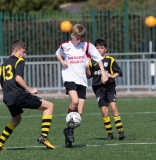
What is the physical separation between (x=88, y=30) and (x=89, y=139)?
15.4 meters

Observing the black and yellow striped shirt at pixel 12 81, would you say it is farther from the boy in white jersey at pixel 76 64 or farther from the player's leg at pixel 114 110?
the player's leg at pixel 114 110

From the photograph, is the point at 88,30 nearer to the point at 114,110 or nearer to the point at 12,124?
the point at 114,110

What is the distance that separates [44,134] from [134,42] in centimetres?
1704

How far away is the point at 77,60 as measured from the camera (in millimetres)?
11961

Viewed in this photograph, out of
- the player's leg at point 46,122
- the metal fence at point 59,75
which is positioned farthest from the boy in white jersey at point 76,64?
the metal fence at point 59,75

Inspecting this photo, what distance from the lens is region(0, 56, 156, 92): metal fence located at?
23.7 metres

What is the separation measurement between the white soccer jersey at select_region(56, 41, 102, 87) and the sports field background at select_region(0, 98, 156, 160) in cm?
103

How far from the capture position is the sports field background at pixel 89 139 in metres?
10.2

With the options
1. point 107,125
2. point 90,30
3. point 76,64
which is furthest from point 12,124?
point 90,30

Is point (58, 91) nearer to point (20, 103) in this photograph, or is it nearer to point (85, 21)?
point (85, 21)

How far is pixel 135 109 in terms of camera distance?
18656 millimetres

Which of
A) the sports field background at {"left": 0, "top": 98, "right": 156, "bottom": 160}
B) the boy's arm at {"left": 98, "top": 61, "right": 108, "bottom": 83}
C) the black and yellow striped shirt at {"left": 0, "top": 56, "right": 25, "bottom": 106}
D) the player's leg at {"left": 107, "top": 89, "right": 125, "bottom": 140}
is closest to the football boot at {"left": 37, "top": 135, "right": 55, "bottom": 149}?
the sports field background at {"left": 0, "top": 98, "right": 156, "bottom": 160}

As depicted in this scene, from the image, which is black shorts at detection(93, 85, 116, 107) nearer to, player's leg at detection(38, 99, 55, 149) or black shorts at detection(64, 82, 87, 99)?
black shorts at detection(64, 82, 87, 99)

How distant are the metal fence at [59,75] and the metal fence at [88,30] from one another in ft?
6.48
